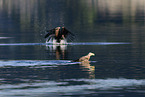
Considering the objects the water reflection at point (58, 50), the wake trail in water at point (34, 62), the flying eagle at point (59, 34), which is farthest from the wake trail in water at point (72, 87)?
the flying eagle at point (59, 34)

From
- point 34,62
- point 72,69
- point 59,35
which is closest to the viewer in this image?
point 72,69

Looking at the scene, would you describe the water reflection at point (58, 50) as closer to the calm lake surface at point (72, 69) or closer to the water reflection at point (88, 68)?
the calm lake surface at point (72, 69)

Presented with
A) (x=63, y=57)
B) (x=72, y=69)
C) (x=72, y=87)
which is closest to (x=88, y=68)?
(x=72, y=69)

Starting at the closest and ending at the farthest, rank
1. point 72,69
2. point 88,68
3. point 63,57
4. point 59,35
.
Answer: point 72,69 → point 88,68 → point 63,57 → point 59,35

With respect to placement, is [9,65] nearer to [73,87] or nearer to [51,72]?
[51,72]

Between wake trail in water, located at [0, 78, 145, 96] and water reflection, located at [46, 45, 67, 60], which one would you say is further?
water reflection, located at [46, 45, 67, 60]

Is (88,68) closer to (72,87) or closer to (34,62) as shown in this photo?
(34,62)

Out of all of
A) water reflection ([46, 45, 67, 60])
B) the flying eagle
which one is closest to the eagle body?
the flying eagle

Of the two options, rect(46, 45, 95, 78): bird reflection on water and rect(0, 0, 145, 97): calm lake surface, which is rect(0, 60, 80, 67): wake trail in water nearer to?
rect(0, 0, 145, 97): calm lake surface

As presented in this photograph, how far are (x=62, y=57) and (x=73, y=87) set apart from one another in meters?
9.65

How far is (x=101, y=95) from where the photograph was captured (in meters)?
19.3

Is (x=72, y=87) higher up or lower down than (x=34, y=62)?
lower down

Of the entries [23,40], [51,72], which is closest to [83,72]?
[51,72]

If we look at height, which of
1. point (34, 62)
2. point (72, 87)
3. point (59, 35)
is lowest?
point (72, 87)
